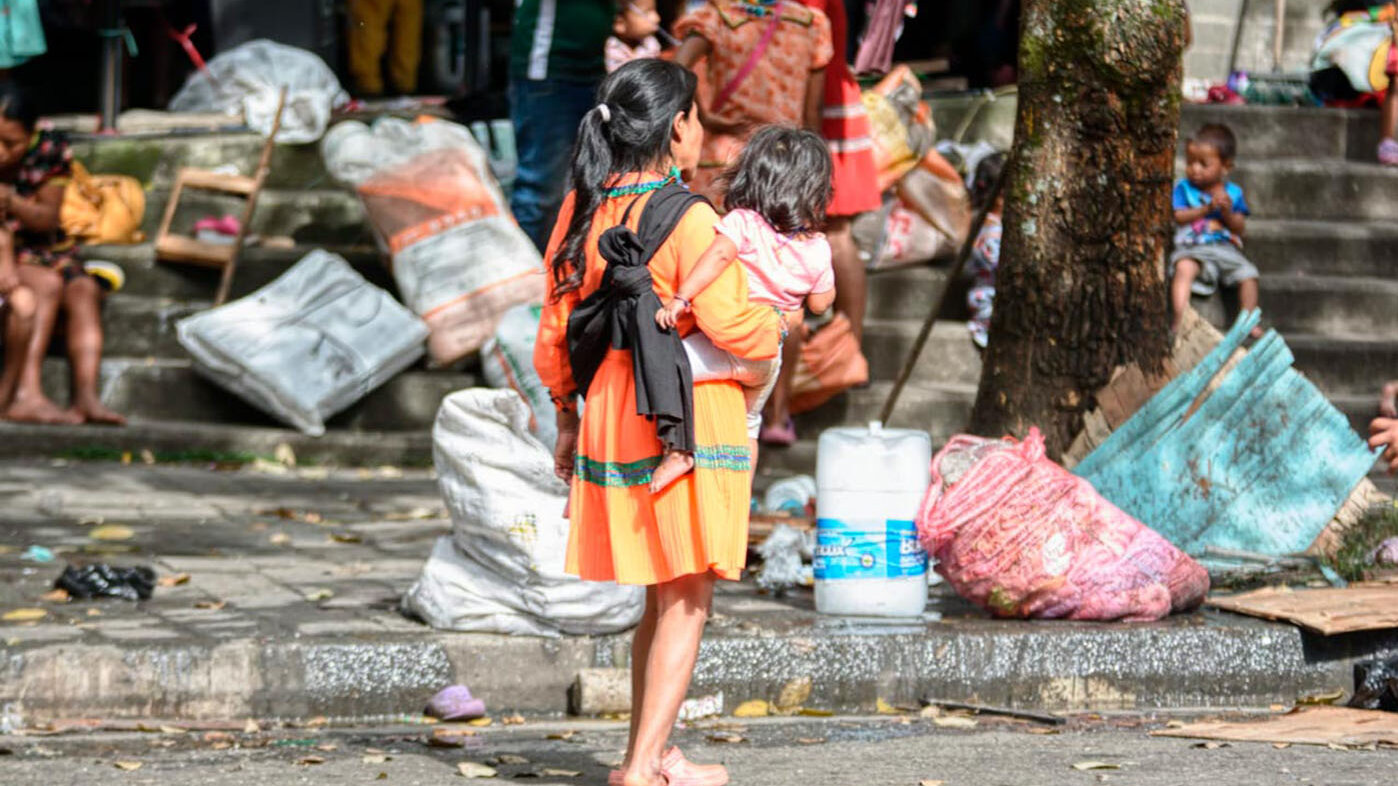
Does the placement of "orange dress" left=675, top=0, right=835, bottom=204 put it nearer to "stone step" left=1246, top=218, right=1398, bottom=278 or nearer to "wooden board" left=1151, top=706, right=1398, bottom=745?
"stone step" left=1246, top=218, right=1398, bottom=278

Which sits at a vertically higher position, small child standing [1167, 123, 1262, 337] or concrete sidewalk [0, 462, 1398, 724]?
small child standing [1167, 123, 1262, 337]

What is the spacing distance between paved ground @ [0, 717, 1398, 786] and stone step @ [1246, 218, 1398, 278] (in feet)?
17.1

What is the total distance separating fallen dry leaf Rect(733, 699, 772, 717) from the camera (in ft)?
18.0

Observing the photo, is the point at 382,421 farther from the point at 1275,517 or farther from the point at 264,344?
the point at 1275,517

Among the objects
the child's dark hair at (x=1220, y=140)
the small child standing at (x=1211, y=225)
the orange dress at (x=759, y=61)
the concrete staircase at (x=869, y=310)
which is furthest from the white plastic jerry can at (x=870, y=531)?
the child's dark hair at (x=1220, y=140)

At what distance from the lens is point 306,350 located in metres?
9.22

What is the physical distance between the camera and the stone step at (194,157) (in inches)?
443

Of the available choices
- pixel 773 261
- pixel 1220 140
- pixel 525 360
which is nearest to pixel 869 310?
pixel 1220 140

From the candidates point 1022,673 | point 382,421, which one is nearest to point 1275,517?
point 1022,673

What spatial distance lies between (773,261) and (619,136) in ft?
1.60

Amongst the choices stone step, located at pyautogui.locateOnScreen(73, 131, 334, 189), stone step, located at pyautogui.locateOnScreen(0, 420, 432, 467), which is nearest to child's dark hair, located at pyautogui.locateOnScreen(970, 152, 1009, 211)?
stone step, located at pyautogui.locateOnScreen(0, 420, 432, 467)

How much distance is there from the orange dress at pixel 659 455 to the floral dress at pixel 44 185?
5996 millimetres

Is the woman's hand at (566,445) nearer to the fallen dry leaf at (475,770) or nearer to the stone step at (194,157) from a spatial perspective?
the fallen dry leaf at (475,770)

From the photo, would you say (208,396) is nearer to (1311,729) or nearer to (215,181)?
(215,181)
